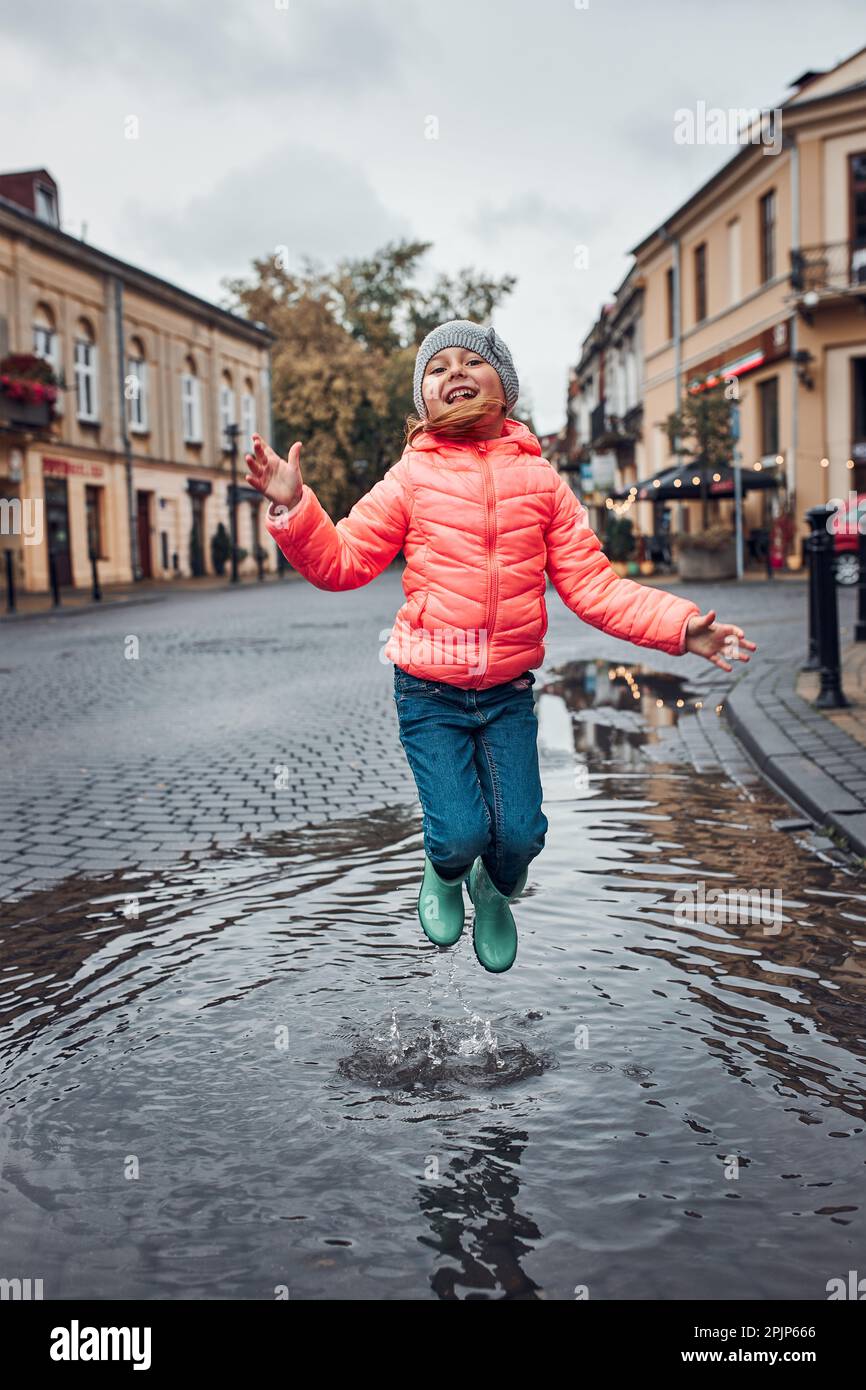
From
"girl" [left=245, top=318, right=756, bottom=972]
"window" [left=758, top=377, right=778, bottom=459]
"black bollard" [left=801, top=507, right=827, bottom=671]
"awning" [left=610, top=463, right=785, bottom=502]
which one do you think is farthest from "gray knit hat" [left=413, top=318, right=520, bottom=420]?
"window" [left=758, top=377, right=778, bottom=459]

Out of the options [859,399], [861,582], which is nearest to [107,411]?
[859,399]

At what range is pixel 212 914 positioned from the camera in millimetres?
4566

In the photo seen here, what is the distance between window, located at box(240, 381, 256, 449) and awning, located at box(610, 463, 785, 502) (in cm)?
2092

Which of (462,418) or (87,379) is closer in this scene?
(462,418)

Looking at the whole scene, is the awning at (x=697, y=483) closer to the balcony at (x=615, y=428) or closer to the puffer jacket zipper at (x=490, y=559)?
the balcony at (x=615, y=428)

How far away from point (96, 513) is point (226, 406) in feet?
35.3

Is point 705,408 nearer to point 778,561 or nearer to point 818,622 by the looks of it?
point 778,561

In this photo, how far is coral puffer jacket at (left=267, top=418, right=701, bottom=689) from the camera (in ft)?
10.3

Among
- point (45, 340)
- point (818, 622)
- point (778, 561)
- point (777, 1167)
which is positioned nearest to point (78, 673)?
point (818, 622)

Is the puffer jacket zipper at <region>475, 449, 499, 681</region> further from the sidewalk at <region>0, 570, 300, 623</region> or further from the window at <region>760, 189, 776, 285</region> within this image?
the window at <region>760, 189, 776, 285</region>

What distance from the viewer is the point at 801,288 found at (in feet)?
91.0

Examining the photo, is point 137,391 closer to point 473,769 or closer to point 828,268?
point 828,268
